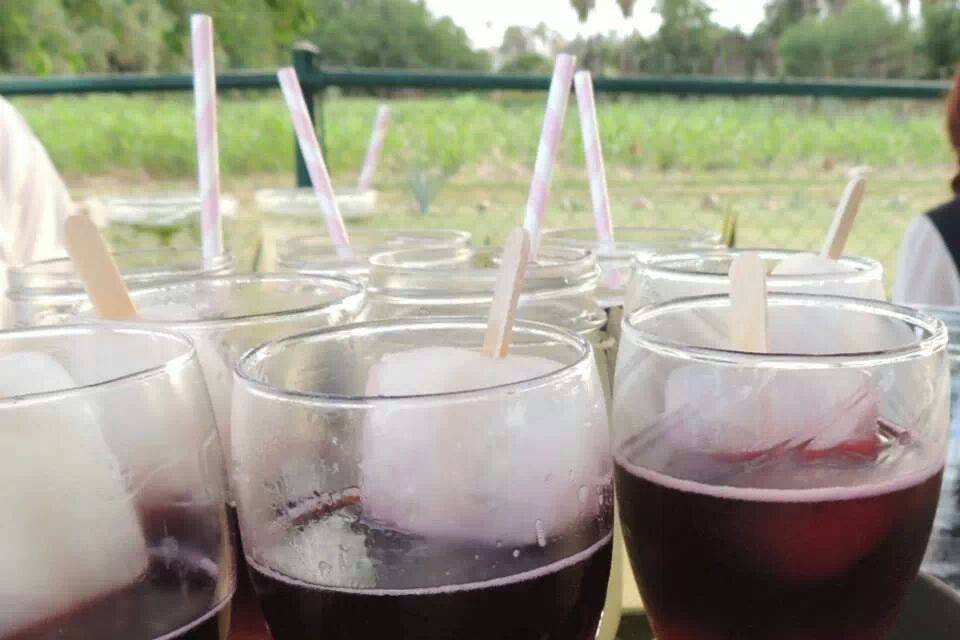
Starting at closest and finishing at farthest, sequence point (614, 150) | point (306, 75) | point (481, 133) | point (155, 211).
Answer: point (155, 211) < point (306, 75) < point (614, 150) < point (481, 133)

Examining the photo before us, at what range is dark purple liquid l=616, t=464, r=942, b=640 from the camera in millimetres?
430

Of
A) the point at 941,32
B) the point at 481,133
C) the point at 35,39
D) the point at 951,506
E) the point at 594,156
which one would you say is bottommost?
the point at 951,506

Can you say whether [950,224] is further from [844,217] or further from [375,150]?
[844,217]

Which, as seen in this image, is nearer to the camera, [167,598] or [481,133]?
[167,598]

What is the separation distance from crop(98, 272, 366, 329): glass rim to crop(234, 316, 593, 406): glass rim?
4 centimetres

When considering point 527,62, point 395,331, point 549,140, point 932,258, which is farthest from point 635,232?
point 527,62

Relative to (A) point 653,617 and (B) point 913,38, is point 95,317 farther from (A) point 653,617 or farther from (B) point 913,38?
(B) point 913,38

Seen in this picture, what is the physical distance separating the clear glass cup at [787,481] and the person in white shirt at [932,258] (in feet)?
4.48

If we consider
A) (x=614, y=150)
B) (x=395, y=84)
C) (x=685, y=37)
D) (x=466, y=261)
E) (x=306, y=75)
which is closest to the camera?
(x=466, y=261)

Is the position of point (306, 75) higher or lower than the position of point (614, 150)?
higher

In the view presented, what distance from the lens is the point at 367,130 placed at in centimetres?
234

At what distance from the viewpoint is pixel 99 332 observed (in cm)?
46

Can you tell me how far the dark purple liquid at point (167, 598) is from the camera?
378 millimetres

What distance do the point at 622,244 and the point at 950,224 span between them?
46.8 inches
